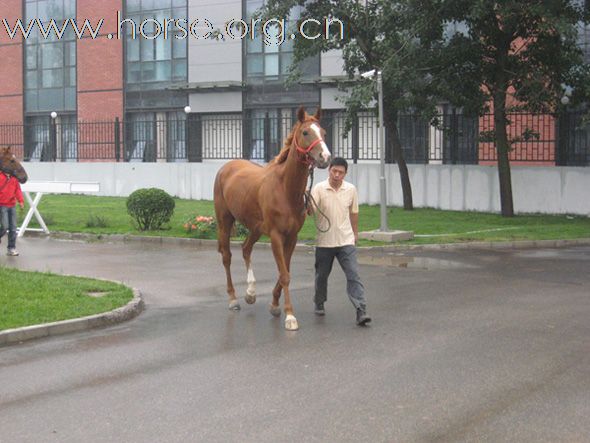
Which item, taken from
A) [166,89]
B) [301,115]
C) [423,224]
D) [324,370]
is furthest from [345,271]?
[166,89]

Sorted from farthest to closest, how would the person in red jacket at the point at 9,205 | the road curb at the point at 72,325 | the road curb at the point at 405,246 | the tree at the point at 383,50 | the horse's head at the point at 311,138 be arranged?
→ the tree at the point at 383,50 < the road curb at the point at 405,246 < the person in red jacket at the point at 9,205 < the horse's head at the point at 311,138 < the road curb at the point at 72,325

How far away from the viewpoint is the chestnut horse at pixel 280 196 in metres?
10.7

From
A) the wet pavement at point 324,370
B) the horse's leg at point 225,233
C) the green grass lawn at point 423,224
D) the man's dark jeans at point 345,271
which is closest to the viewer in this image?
the wet pavement at point 324,370

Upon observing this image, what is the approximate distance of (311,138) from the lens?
10.6 metres

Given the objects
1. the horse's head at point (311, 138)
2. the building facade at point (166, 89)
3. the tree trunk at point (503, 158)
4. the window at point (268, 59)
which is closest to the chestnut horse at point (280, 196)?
the horse's head at point (311, 138)

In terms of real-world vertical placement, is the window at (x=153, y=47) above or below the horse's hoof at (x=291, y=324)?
above

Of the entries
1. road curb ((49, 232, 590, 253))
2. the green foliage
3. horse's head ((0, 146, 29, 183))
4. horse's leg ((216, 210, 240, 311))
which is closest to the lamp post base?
road curb ((49, 232, 590, 253))

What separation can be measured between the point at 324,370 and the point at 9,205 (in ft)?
37.3

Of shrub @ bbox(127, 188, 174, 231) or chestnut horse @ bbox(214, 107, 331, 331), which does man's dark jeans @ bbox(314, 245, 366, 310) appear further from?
shrub @ bbox(127, 188, 174, 231)

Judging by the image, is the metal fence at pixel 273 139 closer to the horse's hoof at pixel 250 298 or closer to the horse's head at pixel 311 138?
the horse's hoof at pixel 250 298

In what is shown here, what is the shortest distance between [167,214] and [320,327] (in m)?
12.2

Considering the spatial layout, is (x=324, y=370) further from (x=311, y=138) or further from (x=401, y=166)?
(x=401, y=166)

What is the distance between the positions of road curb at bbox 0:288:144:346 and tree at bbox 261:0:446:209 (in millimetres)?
13520

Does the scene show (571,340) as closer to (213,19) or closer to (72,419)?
(72,419)
